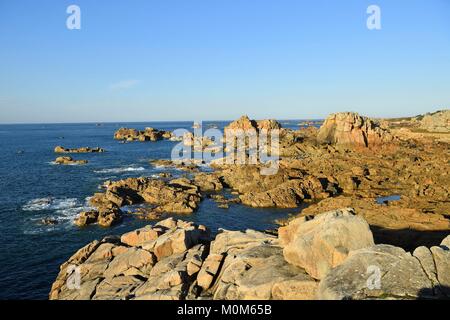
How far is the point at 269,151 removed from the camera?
9794 centimetres

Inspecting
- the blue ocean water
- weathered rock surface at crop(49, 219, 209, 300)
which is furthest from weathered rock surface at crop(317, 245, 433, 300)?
the blue ocean water

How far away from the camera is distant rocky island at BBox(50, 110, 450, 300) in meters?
15.7

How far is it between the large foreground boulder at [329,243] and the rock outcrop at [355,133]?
83.4 m

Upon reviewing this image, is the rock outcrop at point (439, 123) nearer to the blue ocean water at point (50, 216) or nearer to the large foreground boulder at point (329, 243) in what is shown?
the blue ocean water at point (50, 216)

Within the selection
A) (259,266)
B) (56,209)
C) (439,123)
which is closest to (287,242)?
(259,266)

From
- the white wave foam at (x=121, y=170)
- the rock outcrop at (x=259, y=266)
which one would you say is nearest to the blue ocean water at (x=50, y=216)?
the white wave foam at (x=121, y=170)

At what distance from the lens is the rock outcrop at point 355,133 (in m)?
98.0

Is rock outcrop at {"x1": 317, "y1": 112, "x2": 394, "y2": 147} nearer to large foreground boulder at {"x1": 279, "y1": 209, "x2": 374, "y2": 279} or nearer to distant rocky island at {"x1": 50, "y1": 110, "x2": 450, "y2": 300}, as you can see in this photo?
distant rocky island at {"x1": 50, "y1": 110, "x2": 450, "y2": 300}

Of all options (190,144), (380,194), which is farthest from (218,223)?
(190,144)

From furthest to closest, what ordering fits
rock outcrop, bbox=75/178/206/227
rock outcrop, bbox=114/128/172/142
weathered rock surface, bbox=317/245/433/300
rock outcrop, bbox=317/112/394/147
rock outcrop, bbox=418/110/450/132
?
rock outcrop, bbox=114/128/172/142 → rock outcrop, bbox=418/110/450/132 → rock outcrop, bbox=317/112/394/147 → rock outcrop, bbox=75/178/206/227 → weathered rock surface, bbox=317/245/433/300

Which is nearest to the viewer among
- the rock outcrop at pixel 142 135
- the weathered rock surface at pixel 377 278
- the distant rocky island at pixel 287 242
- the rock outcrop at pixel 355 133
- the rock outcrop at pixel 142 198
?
the weathered rock surface at pixel 377 278

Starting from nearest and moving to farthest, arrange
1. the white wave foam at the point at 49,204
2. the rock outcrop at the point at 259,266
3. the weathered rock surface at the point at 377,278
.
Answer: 1. the weathered rock surface at the point at 377,278
2. the rock outcrop at the point at 259,266
3. the white wave foam at the point at 49,204

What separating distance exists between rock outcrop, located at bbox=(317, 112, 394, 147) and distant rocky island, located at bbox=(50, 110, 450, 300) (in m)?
22.5
